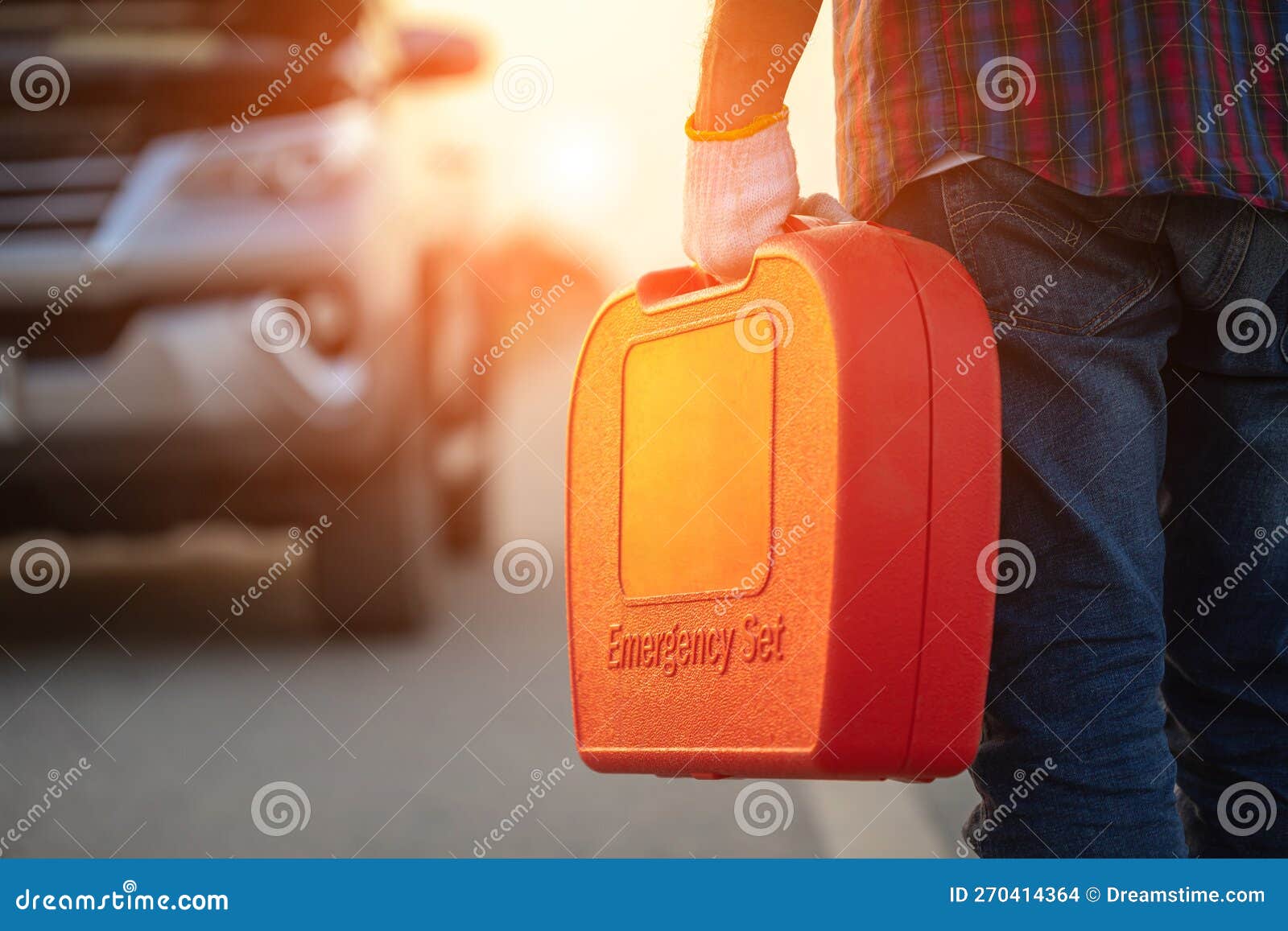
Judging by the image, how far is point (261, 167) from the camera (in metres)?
3.17

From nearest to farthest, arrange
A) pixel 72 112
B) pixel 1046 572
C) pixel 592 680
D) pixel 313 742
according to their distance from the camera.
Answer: pixel 1046 572 < pixel 592 680 < pixel 313 742 < pixel 72 112

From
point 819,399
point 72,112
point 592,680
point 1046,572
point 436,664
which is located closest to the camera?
point 819,399

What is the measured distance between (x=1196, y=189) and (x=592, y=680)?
2.55ft

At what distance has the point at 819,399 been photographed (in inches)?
42.3

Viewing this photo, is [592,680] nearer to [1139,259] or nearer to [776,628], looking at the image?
[776,628]

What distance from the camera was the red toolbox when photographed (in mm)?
1064
